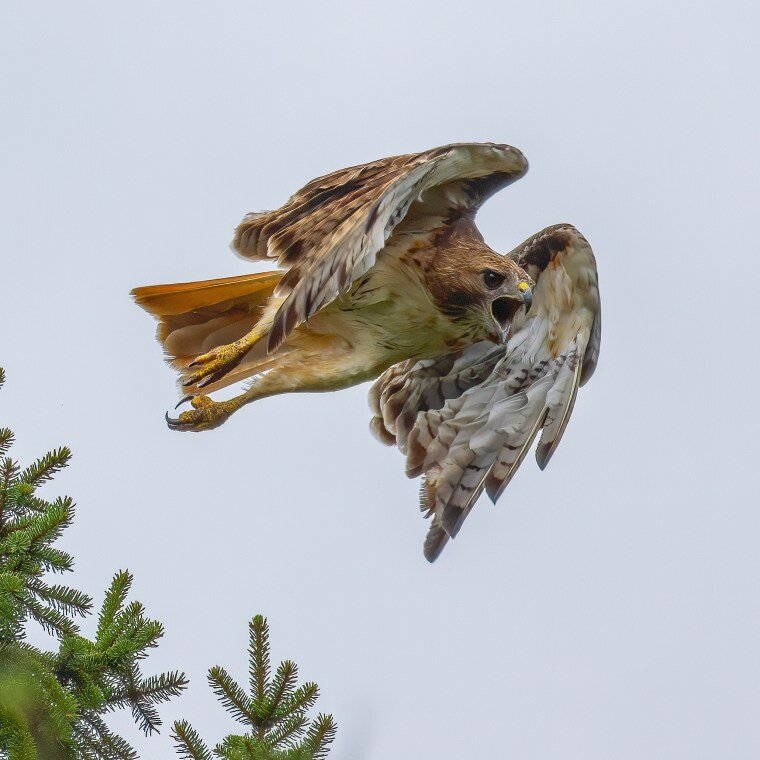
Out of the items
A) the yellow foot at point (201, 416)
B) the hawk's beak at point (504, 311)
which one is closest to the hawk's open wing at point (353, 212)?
the hawk's beak at point (504, 311)

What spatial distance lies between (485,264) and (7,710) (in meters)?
3.41

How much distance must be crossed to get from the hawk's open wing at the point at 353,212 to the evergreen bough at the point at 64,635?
4.42 ft

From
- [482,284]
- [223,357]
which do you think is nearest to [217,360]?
[223,357]

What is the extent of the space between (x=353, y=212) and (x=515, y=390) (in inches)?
60.4

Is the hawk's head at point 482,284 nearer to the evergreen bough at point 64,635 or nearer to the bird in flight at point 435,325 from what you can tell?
the bird in flight at point 435,325

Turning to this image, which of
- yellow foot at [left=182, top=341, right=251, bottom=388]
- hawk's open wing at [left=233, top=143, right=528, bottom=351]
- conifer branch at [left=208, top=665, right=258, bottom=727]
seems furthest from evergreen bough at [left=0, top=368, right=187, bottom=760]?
yellow foot at [left=182, top=341, right=251, bottom=388]

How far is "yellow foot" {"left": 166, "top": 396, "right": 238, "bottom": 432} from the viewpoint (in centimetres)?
569

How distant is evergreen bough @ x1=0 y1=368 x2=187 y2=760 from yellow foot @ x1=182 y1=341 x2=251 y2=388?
1.81 meters

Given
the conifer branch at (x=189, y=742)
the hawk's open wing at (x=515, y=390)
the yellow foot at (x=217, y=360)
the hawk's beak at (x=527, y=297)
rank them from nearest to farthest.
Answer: the conifer branch at (x=189, y=742) → the yellow foot at (x=217, y=360) → the hawk's beak at (x=527, y=297) → the hawk's open wing at (x=515, y=390)

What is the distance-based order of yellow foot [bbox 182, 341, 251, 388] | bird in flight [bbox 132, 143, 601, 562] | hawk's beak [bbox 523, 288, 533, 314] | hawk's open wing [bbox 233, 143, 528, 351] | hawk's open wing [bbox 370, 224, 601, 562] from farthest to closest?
hawk's open wing [bbox 370, 224, 601, 562] → hawk's beak [bbox 523, 288, 533, 314] → bird in flight [bbox 132, 143, 601, 562] → yellow foot [bbox 182, 341, 251, 388] → hawk's open wing [bbox 233, 143, 528, 351]

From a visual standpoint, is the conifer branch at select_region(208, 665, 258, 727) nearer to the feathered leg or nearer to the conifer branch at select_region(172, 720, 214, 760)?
the conifer branch at select_region(172, 720, 214, 760)

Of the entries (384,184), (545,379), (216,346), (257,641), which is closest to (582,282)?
(545,379)

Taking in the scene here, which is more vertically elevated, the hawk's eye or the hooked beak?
the hawk's eye

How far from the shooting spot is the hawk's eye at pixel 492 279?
19.1ft
